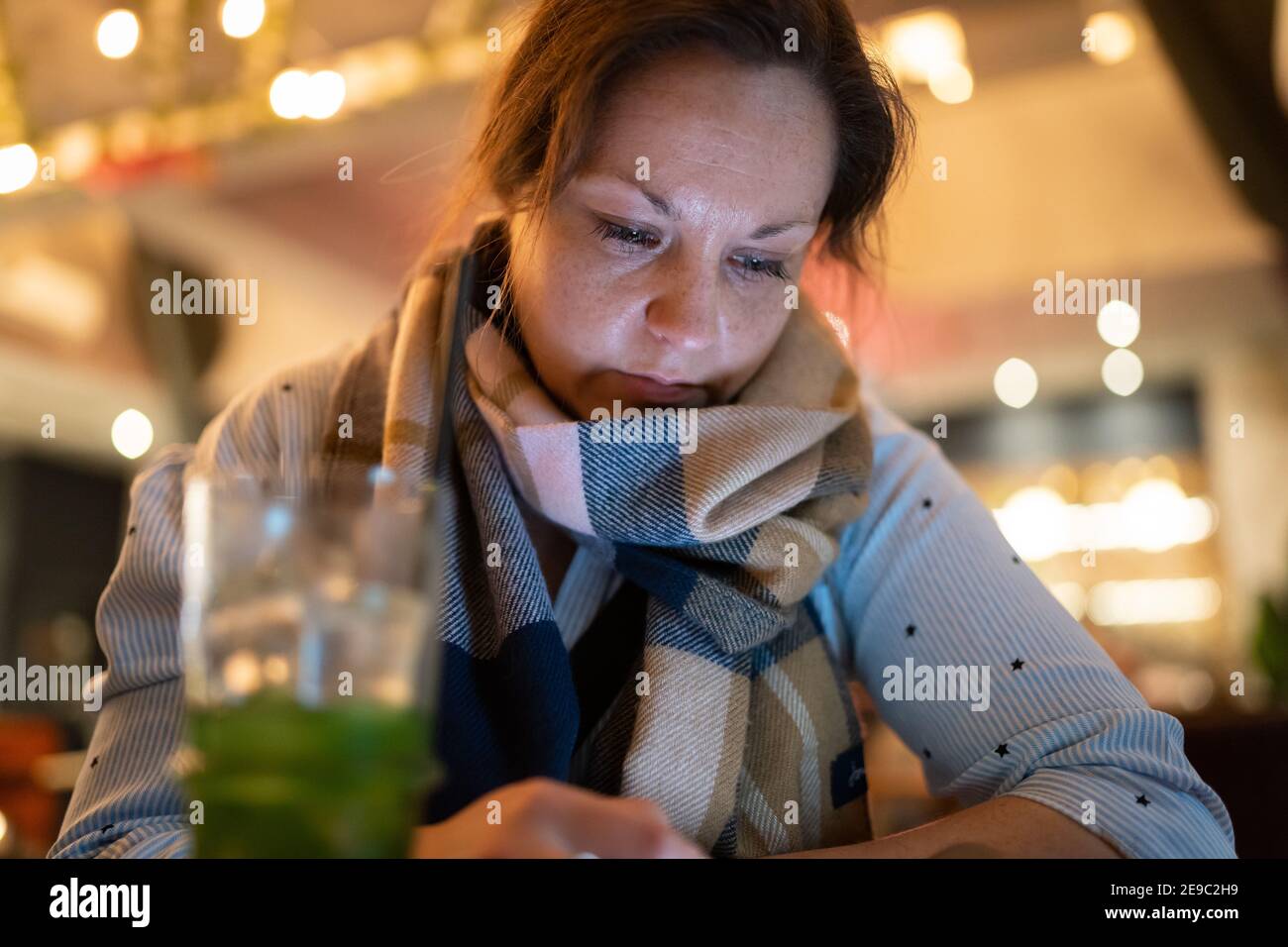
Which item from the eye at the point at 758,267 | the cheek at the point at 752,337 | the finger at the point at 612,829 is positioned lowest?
the finger at the point at 612,829

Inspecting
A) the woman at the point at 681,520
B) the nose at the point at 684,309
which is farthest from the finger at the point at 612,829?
the nose at the point at 684,309

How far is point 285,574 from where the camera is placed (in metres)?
0.45

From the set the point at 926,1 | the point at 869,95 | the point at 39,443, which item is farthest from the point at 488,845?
the point at 39,443

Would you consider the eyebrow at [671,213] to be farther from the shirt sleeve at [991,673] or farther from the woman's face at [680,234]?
the shirt sleeve at [991,673]

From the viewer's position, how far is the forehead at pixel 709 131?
938 millimetres

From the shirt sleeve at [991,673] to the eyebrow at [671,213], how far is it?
27cm

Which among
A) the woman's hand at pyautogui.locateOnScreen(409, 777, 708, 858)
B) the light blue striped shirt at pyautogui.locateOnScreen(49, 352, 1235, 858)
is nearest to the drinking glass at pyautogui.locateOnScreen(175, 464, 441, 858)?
the woman's hand at pyautogui.locateOnScreen(409, 777, 708, 858)

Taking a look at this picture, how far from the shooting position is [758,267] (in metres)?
1.02

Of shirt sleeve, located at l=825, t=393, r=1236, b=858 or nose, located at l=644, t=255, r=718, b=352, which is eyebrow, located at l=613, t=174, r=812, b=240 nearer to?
nose, located at l=644, t=255, r=718, b=352

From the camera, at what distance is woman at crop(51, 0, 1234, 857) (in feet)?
2.88

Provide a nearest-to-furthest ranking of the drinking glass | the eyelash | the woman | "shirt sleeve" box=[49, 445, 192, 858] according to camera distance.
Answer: the drinking glass, "shirt sleeve" box=[49, 445, 192, 858], the woman, the eyelash

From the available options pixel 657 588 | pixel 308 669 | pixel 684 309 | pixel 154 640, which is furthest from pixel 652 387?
pixel 308 669
